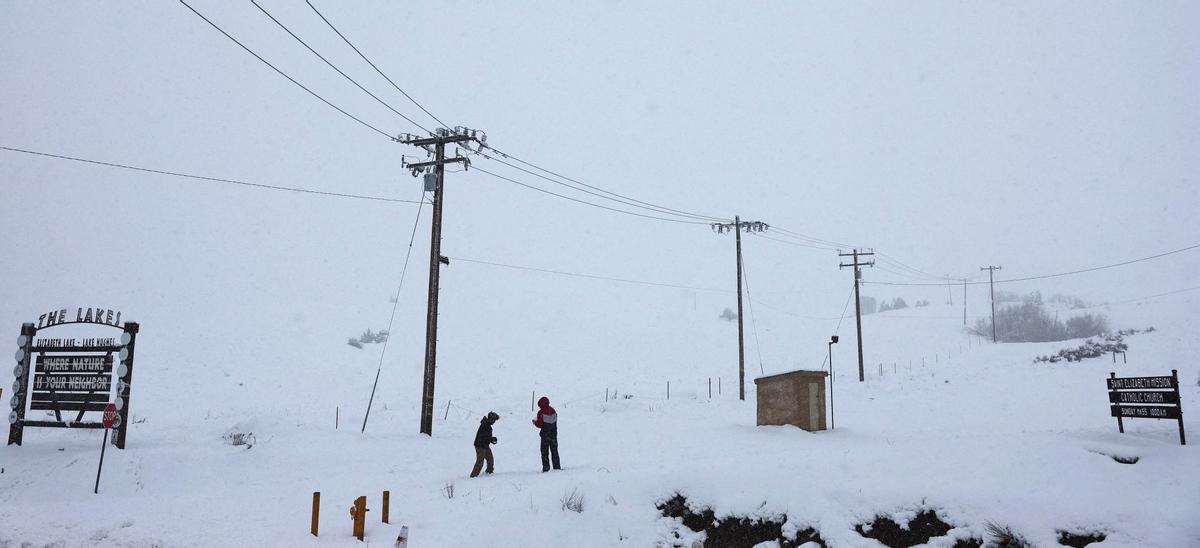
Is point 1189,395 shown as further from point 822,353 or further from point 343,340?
point 343,340

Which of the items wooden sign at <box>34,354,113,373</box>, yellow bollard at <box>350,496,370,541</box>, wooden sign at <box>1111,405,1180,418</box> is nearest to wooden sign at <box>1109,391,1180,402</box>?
wooden sign at <box>1111,405,1180,418</box>

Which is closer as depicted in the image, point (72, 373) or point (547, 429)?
point (547, 429)

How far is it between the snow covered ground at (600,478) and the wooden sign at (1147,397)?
645 mm

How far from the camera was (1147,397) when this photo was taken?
52.1 ft

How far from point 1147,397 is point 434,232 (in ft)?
66.3

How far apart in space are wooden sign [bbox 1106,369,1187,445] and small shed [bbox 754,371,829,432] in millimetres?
8241

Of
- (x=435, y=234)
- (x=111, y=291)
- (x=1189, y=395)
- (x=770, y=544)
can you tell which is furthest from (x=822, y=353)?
(x=111, y=291)

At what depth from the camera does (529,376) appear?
47438mm

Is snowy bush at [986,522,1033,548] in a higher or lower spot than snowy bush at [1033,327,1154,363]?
lower

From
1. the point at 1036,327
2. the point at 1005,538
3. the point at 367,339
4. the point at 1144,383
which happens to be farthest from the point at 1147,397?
the point at 1036,327

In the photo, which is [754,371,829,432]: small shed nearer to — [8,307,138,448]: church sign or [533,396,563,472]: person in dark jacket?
[533,396,563,472]: person in dark jacket

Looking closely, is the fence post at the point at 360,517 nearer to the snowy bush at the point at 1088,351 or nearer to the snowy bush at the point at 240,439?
the snowy bush at the point at 240,439

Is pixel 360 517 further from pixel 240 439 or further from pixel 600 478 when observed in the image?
pixel 240 439

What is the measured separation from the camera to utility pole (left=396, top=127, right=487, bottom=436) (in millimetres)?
20312
